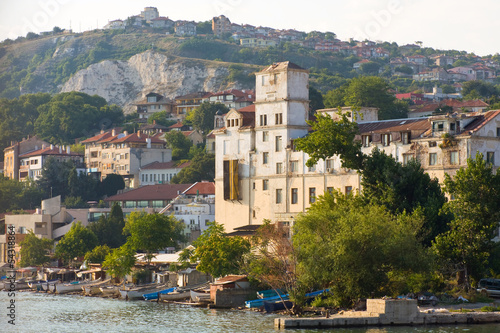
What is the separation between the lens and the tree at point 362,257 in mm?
56688

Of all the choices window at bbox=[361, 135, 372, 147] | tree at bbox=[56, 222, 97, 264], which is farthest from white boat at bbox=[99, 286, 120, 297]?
window at bbox=[361, 135, 372, 147]

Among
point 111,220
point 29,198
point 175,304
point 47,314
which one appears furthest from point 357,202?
point 29,198

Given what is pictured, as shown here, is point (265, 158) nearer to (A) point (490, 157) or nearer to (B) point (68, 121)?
(A) point (490, 157)

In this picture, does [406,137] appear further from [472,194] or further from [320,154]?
[472,194]

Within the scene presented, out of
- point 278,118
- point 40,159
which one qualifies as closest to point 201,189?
point 278,118

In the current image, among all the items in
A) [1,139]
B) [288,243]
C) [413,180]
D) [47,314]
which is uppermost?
[1,139]

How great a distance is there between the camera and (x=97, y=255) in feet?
332

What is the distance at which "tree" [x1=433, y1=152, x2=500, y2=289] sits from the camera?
197 ft

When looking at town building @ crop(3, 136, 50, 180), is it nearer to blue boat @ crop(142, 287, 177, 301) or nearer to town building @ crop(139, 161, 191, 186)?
town building @ crop(139, 161, 191, 186)

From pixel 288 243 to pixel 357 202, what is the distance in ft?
19.3

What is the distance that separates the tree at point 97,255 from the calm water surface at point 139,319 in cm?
2223

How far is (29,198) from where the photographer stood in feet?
463

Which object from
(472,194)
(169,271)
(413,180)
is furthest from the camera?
(169,271)

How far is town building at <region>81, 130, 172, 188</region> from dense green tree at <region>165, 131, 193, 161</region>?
1.02 meters
